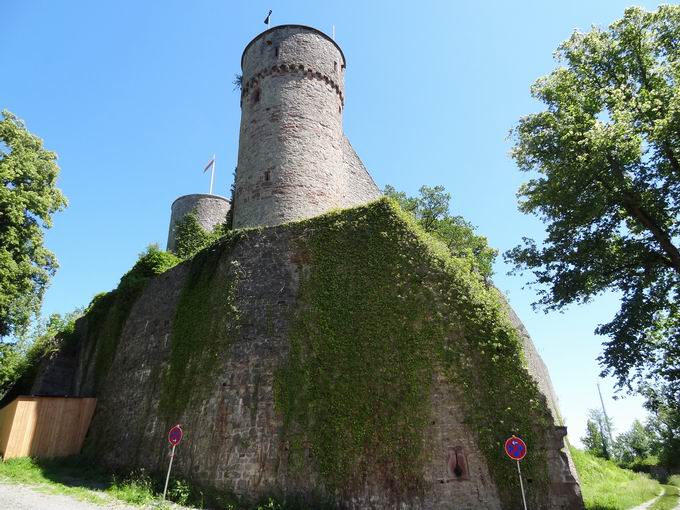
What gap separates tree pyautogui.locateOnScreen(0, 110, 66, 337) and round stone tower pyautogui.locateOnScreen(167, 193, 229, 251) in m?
7.85

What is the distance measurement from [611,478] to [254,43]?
24.3 meters

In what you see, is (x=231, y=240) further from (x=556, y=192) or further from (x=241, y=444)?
(x=556, y=192)

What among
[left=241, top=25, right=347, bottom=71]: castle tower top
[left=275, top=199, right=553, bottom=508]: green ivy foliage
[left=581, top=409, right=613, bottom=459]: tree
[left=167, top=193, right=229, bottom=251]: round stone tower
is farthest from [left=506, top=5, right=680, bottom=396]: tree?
[left=581, top=409, right=613, bottom=459]: tree

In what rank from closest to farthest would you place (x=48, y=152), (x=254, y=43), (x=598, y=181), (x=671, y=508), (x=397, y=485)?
(x=397, y=485) → (x=598, y=181) → (x=671, y=508) → (x=254, y=43) → (x=48, y=152)

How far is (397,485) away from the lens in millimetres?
9203

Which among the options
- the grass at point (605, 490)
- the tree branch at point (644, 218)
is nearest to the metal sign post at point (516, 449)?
the grass at point (605, 490)

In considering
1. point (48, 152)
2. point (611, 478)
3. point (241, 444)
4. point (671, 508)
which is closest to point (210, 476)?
point (241, 444)

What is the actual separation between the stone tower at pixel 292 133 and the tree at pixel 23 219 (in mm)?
8471

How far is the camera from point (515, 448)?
8422mm

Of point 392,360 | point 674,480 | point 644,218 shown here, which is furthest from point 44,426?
point 674,480

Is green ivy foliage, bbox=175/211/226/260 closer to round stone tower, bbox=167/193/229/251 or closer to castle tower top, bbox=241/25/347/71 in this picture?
round stone tower, bbox=167/193/229/251

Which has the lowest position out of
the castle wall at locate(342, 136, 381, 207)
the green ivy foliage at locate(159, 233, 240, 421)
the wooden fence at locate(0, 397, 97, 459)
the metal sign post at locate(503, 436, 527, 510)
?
the metal sign post at locate(503, 436, 527, 510)

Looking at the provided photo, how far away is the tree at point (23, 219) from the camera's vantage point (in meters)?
17.3

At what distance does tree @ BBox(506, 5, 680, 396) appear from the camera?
1328cm
